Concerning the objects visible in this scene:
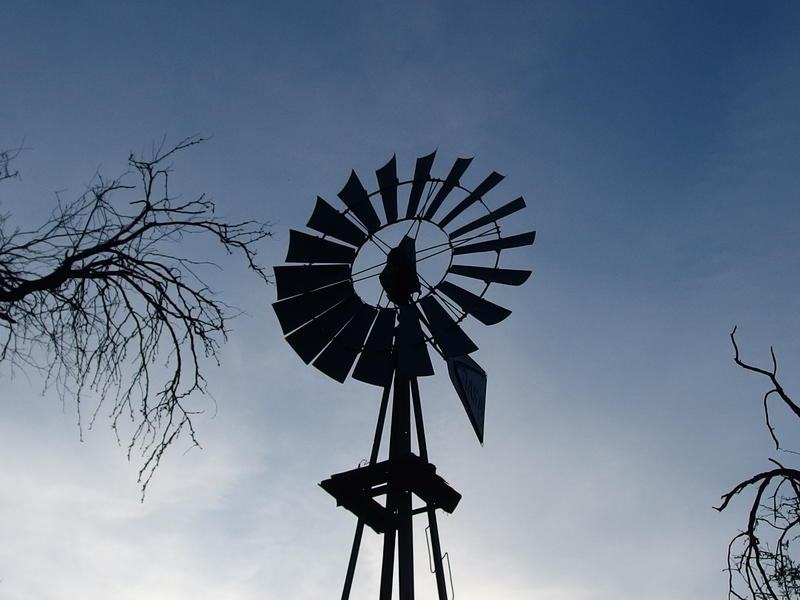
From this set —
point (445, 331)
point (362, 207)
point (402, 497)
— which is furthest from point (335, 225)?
point (402, 497)

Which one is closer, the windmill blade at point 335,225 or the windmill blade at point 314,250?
the windmill blade at point 314,250

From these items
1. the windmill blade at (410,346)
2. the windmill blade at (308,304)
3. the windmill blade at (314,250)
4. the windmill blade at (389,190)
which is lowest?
the windmill blade at (410,346)

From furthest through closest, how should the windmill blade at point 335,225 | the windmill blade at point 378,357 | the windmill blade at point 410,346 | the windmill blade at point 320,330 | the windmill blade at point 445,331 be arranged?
the windmill blade at point 335,225 < the windmill blade at point 320,330 < the windmill blade at point 378,357 < the windmill blade at point 445,331 < the windmill blade at point 410,346

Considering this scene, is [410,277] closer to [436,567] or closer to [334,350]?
[334,350]

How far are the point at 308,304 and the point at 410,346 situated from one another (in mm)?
1310

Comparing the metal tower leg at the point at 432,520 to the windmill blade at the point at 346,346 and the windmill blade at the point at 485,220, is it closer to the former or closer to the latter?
the windmill blade at the point at 346,346

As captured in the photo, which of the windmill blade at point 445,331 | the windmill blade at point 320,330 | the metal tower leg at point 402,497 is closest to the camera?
the metal tower leg at point 402,497

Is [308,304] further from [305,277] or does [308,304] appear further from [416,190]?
[416,190]

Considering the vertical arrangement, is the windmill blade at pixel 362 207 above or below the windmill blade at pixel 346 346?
above

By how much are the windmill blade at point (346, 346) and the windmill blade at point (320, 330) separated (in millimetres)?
66

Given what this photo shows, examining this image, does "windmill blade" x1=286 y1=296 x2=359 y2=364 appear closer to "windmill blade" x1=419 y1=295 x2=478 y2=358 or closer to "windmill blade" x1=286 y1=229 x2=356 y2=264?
"windmill blade" x1=286 y1=229 x2=356 y2=264

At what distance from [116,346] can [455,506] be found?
4628 millimetres

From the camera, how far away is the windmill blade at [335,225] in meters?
8.33

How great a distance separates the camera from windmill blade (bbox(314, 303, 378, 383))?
25.6ft
